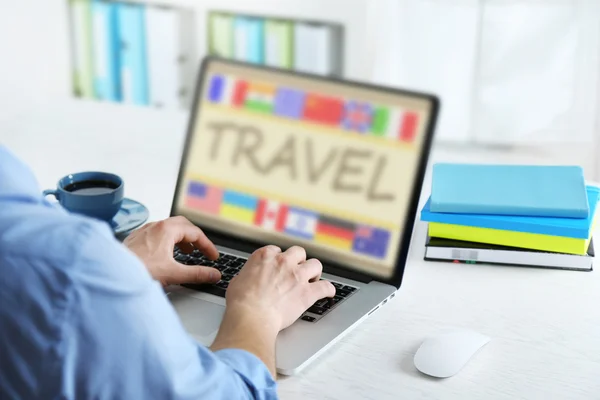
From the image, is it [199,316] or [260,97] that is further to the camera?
[260,97]

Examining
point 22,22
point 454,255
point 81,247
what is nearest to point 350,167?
point 454,255

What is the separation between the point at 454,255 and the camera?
1283 millimetres

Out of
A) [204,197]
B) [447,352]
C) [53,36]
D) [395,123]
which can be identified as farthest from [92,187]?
[53,36]

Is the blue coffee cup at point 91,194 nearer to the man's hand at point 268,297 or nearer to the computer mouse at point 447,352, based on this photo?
the man's hand at point 268,297

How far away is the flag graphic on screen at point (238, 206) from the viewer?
1284 mm

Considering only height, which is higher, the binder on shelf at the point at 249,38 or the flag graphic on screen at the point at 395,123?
the binder on shelf at the point at 249,38

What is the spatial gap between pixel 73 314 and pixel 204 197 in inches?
26.4

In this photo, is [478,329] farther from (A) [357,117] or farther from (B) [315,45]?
(B) [315,45]

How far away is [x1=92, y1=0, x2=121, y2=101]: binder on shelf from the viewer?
3010 millimetres

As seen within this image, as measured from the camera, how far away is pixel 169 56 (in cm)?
299

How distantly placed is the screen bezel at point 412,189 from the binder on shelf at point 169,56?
1.70 meters

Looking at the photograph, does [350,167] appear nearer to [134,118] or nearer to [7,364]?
[7,364]

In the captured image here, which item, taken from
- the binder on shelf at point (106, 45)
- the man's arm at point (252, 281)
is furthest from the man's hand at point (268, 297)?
the binder on shelf at point (106, 45)

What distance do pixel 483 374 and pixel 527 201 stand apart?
383 mm
